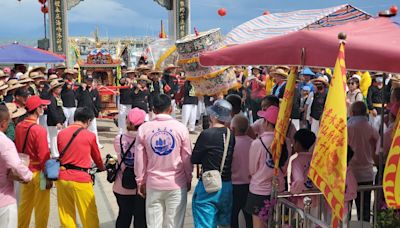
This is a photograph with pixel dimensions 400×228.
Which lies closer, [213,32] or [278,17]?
[213,32]

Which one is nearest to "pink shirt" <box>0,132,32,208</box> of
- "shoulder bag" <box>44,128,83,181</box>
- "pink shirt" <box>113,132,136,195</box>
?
"shoulder bag" <box>44,128,83,181</box>

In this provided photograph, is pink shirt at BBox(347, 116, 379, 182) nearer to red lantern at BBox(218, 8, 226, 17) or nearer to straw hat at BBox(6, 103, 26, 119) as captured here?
straw hat at BBox(6, 103, 26, 119)

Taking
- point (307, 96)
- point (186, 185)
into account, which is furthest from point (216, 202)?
point (307, 96)

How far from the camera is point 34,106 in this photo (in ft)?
14.8

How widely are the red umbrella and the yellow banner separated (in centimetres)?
56

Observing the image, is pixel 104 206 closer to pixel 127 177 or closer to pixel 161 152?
pixel 127 177

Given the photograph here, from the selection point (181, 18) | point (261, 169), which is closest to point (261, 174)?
point (261, 169)

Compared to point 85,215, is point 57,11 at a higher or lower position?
higher

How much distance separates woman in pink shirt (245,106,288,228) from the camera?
4.05 metres

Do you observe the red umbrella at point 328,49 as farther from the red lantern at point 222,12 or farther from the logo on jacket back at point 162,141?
the red lantern at point 222,12

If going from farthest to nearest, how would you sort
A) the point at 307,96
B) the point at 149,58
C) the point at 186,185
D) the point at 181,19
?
the point at 181,19, the point at 149,58, the point at 307,96, the point at 186,185

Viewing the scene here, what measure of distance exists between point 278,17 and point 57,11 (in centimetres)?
1548

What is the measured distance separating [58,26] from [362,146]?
17.4m

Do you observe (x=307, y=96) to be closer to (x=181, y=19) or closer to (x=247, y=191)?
(x=247, y=191)
